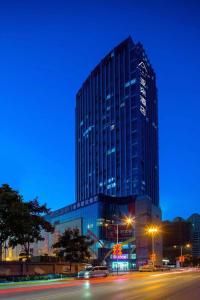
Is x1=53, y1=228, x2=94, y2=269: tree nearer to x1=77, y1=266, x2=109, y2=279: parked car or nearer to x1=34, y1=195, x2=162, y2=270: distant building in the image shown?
x1=77, y1=266, x2=109, y2=279: parked car

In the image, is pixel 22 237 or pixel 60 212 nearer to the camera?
pixel 22 237

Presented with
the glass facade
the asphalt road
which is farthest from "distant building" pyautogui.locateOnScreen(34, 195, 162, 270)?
the asphalt road

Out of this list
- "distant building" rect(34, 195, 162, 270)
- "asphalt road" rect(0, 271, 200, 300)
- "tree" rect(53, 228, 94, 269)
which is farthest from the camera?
"distant building" rect(34, 195, 162, 270)

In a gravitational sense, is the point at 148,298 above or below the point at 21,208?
below

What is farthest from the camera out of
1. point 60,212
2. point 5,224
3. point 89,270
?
point 60,212

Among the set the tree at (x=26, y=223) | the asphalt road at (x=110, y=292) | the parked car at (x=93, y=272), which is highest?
the tree at (x=26, y=223)

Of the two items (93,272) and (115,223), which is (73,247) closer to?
(93,272)

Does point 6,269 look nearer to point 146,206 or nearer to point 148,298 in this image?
point 148,298

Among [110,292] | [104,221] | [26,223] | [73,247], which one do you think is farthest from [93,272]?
[104,221]

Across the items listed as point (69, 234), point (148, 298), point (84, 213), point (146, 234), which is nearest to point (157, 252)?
point (146, 234)

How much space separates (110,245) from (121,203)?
1522 cm

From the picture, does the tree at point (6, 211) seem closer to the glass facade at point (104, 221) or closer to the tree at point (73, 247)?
the tree at point (73, 247)

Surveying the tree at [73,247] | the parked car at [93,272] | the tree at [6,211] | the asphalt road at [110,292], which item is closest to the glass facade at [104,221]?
the tree at [73,247]

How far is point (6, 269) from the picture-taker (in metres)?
61.8
